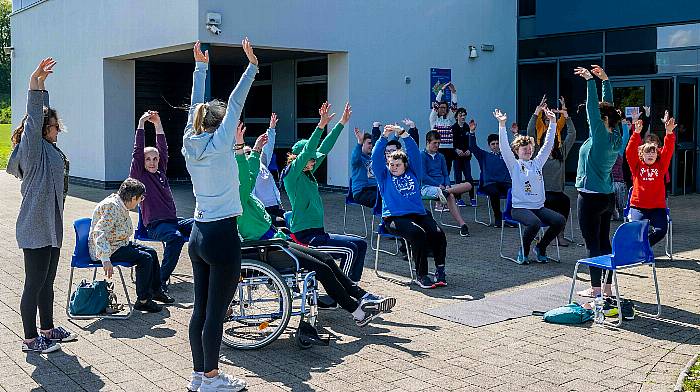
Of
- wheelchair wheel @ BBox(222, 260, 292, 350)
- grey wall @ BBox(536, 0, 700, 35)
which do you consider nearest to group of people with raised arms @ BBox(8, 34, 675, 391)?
wheelchair wheel @ BBox(222, 260, 292, 350)

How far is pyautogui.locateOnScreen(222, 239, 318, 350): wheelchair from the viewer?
6078mm

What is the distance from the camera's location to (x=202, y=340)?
16.6ft

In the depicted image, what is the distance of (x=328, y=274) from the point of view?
645 cm

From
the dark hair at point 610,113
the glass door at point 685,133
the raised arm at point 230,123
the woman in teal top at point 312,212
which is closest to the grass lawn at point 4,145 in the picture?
the glass door at point 685,133

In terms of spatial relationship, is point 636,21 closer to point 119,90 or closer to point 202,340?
point 119,90

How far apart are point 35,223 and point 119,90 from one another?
562 inches

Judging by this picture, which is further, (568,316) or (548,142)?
(548,142)

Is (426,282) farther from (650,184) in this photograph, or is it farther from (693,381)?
(693,381)

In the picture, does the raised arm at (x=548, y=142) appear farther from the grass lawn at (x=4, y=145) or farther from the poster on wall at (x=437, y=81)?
the grass lawn at (x=4, y=145)

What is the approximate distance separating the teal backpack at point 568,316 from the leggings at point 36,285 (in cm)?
400

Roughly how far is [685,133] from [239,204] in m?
14.7

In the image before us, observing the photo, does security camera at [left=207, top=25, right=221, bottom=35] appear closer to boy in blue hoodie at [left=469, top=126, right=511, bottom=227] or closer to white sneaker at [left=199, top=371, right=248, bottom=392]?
boy in blue hoodie at [left=469, top=126, right=511, bottom=227]

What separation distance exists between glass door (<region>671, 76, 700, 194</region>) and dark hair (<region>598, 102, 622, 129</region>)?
10.8m

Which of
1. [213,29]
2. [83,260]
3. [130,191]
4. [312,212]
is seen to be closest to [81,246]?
[83,260]
